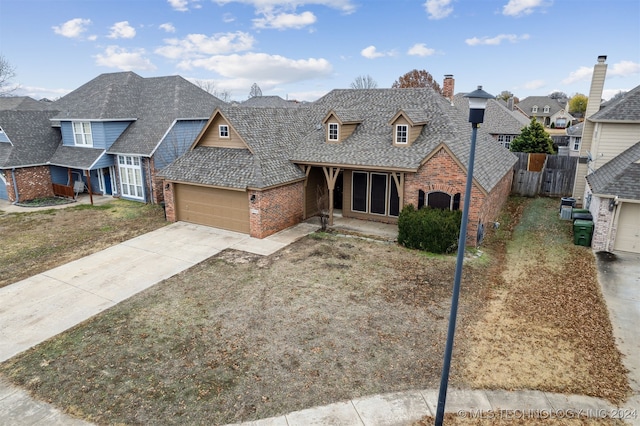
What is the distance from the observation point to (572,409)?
287 inches

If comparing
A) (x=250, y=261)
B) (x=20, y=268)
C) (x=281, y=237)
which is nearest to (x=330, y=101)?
(x=281, y=237)

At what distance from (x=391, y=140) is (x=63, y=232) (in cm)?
1618

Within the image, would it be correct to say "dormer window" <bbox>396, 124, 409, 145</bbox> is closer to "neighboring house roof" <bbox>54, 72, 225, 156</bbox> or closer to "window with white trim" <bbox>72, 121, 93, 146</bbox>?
"neighboring house roof" <bbox>54, 72, 225, 156</bbox>

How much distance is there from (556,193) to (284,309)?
21.6 meters

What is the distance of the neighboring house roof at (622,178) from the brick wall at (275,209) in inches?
487

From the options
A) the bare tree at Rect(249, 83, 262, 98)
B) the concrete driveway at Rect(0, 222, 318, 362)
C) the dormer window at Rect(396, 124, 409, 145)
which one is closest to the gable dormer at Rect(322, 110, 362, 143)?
the dormer window at Rect(396, 124, 409, 145)

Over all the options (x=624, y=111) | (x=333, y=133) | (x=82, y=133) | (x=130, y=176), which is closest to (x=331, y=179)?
(x=333, y=133)

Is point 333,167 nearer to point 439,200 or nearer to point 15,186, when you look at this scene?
point 439,200

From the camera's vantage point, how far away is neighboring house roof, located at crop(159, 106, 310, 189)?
17172 millimetres

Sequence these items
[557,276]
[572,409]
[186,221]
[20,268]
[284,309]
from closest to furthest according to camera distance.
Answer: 1. [572,409]
2. [284,309]
3. [557,276]
4. [20,268]
5. [186,221]

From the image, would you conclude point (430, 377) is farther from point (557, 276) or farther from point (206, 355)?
point (557, 276)

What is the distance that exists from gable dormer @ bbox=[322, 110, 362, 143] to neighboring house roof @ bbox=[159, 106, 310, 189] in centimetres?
206

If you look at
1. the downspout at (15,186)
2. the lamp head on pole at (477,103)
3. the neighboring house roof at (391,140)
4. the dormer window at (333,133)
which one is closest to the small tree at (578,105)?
the neighboring house roof at (391,140)

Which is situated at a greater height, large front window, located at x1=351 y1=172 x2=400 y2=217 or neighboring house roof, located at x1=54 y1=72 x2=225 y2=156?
neighboring house roof, located at x1=54 y1=72 x2=225 y2=156
